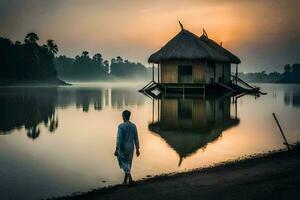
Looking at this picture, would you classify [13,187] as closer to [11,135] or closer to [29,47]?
[11,135]

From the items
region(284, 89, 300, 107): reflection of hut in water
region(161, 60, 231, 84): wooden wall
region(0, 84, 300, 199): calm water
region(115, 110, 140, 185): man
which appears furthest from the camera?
region(161, 60, 231, 84): wooden wall

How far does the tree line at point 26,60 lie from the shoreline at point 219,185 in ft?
302

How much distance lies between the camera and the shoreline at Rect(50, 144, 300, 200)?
23.2 feet

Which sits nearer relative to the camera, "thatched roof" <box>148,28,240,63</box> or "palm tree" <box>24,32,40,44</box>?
"thatched roof" <box>148,28,240,63</box>

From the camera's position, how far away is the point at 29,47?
10888 centimetres

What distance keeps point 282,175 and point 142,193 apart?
309cm

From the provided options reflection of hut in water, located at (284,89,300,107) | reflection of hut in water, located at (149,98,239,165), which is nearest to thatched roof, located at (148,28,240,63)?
reflection of hut in water, located at (284,89,300,107)

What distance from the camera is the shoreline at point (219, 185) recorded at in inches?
279

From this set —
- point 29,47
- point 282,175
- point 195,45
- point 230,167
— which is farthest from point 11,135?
point 29,47

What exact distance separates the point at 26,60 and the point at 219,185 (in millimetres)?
102137

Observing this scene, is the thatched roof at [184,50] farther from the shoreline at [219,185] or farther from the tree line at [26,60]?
the tree line at [26,60]

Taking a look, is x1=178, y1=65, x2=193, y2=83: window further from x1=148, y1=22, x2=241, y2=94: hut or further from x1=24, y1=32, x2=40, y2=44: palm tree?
x1=24, y1=32, x2=40, y2=44: palm tree

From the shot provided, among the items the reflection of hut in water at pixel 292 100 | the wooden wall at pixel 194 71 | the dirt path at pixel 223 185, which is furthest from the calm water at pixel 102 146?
the wooden wall at pixel 194 71

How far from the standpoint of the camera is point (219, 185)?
7723 millimetres
